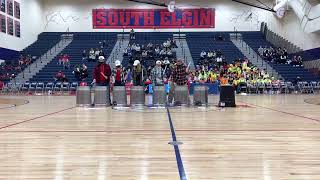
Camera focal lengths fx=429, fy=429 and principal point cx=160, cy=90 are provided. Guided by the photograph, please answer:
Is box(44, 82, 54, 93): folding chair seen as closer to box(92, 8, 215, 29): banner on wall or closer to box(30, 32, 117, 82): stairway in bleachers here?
box(30, 32, 117, 82): stairway in bleachers

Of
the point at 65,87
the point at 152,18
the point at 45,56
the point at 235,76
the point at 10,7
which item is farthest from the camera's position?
the point at 152,18

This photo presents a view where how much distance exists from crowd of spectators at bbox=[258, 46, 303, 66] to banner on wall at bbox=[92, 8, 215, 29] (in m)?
7.11

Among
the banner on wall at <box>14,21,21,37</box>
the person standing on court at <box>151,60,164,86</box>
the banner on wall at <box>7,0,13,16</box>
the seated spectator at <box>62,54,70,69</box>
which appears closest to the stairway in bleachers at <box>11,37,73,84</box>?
the seated spectator at <box>62,54,70,69</box>

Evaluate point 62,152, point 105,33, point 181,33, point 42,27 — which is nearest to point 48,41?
point 42,27

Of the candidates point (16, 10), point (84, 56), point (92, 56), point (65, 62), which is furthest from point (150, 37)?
point (16, 10)

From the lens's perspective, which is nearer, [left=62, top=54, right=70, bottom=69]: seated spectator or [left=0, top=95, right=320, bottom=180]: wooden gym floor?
[left=0, top=95, right=320, bottom=180]: wooden gym floor

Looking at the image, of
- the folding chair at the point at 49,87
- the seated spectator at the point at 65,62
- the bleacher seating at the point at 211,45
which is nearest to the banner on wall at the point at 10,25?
the seated spectator at the point at 65,62

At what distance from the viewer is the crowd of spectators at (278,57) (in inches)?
1178

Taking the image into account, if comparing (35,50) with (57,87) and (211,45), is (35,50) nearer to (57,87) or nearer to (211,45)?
(57,87)

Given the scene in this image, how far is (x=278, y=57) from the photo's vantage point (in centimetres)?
3073

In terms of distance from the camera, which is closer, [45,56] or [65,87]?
[65,87]

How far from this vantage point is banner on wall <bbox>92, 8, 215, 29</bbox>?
37.3 m

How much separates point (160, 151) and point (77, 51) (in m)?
29.4

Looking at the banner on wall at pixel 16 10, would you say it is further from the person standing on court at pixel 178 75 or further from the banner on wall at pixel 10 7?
the person standing on court at pixel 178 75
